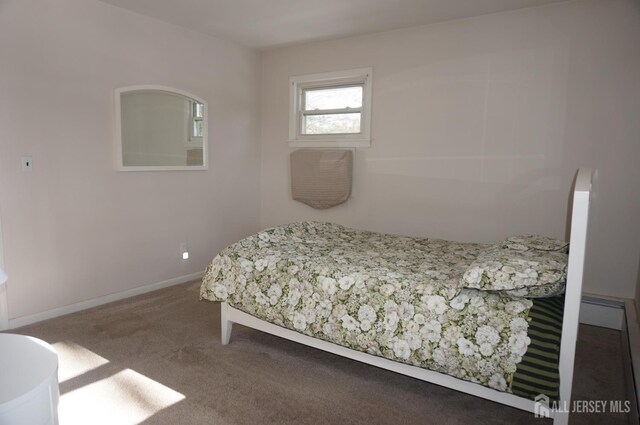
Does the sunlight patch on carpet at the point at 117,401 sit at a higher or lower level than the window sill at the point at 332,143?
lower

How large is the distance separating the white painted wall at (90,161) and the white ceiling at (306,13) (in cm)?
26

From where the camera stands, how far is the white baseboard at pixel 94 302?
2876 mm

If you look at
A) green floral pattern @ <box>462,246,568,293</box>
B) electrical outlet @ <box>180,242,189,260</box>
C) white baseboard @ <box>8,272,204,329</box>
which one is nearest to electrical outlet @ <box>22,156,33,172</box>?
white baseboard @ <box>8,272,204,329</box>

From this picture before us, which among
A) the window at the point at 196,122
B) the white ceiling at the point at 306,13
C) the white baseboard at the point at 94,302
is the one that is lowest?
the white baseboard at the point at 94,302

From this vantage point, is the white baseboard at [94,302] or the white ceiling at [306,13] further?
the white ceiling at [306,13]

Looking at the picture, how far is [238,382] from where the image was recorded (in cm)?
223

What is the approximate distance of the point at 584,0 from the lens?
9.93 feet

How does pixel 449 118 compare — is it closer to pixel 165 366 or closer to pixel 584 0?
pixel 584 0

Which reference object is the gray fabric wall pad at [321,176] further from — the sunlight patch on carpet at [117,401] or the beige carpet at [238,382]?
the sunlight patch on carpet at [117,401]

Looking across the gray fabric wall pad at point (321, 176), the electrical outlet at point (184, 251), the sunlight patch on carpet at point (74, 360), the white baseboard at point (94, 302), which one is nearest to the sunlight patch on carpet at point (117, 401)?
the sunlight patch on carpet at point (74, 360)

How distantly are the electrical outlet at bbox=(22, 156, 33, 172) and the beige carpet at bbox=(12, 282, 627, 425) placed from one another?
1073 mm

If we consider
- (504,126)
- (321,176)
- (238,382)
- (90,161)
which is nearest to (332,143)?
(321,176)

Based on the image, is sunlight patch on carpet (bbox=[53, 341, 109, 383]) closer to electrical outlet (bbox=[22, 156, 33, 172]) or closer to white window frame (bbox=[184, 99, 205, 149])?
electrical outlet (bbox=[22, 156, 33, 172])

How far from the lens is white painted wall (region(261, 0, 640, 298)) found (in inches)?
118
